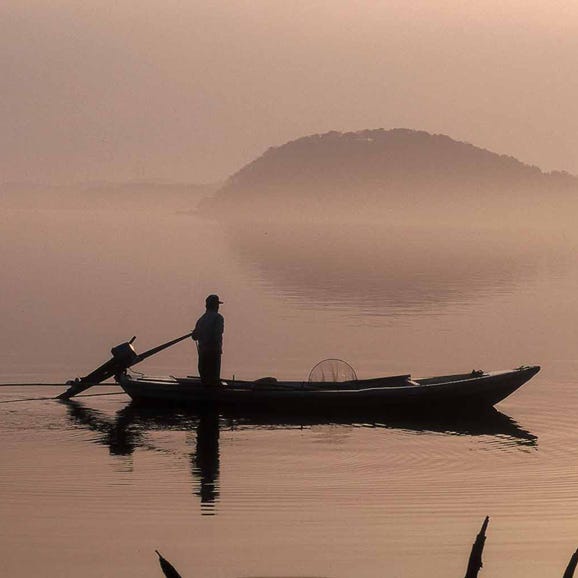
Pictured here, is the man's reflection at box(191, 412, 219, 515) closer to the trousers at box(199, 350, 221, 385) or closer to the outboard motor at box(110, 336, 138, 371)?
the trousers at box(199, 350, 221, 385)

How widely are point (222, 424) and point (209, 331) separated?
1.81 m

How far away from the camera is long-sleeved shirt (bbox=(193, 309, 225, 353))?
2820cm

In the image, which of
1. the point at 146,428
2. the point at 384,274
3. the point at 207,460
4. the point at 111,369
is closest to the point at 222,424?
the point at 146,428

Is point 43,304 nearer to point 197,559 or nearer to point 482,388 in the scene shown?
point 482,388

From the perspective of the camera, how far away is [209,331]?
2827cm

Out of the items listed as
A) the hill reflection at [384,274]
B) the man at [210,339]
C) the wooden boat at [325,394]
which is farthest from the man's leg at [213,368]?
the hill reflection at [384,274]

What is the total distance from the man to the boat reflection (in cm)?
77

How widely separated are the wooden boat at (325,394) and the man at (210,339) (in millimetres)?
259

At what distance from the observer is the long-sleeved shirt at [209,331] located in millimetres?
28203

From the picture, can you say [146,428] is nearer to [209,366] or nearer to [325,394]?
[209,366]

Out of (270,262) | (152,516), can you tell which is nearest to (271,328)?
(152,516)

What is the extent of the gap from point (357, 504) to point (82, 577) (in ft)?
18.0

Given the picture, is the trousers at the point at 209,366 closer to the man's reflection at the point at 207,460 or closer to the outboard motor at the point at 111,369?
the man's reflection at the point at 207,460

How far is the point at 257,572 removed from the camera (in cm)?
1783
